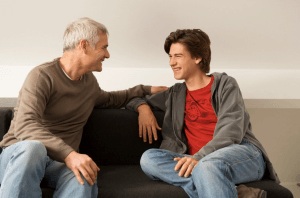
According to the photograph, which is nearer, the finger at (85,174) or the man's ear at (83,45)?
the finger at (85,174)

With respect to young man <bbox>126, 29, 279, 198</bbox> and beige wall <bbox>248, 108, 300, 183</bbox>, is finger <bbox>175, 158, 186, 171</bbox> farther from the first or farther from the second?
beige wall <bbox>248, 108, 300, 183</bbox>

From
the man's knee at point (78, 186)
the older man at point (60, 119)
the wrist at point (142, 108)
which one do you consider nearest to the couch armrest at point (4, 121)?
the older man at point (60, 119)

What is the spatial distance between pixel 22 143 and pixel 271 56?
6.96ft

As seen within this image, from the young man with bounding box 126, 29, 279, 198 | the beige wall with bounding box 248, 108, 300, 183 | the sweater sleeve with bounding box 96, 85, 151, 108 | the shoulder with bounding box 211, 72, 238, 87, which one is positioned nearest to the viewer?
the young man with bounding box 126, 29, 279, 198

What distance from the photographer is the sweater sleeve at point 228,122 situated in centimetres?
152

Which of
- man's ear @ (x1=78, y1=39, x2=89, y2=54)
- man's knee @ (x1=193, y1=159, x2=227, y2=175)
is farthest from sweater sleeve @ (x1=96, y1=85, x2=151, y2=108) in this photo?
man's knee @ (x1=193, y1=159, x2=227, y2=175)

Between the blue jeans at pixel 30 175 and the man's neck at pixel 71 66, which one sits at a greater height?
the man's neck at pixel 71 66

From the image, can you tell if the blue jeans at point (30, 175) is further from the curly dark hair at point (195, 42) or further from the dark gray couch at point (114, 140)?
the curly dark hair at point (195, 42)

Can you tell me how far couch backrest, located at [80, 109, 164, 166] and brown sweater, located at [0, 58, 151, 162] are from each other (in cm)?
11

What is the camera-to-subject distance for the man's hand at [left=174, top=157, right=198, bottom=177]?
54.7 inches

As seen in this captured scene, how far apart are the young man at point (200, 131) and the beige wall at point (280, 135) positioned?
3.36 ft

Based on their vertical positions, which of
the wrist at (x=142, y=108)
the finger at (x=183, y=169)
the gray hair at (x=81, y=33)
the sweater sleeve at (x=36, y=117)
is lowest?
the finger at (x=183, y=169)

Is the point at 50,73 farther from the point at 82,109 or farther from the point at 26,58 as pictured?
the point at 26,58

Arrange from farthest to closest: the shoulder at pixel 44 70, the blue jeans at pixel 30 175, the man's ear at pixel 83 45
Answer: the man's ear at pixel 83 45
the shoulder at pixel 44 70
the blue jeans at pixel 30 175
